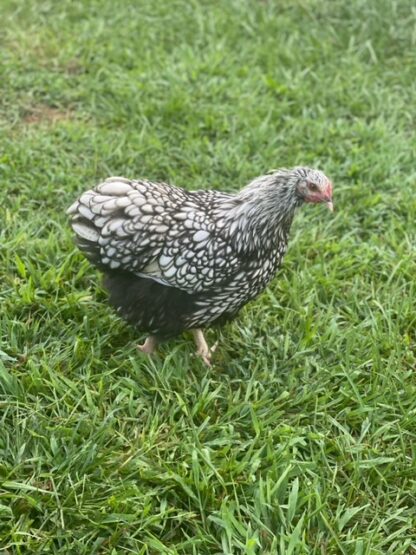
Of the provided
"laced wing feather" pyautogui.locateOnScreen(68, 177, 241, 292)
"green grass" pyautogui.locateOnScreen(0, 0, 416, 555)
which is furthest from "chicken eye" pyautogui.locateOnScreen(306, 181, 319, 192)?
"green grass" pyautogui.locateOnScreen(0, 0, 416, 555)

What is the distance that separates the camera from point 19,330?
9.66 ft

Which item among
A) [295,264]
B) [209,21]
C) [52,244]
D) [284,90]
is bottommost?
[295,264]

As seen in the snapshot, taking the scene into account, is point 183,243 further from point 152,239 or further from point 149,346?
point 149,346

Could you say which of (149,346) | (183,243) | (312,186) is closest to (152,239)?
(183,243)

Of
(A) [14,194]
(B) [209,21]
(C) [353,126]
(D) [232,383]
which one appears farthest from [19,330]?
(B) [209,21]

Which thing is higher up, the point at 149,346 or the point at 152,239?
the point at 152,239

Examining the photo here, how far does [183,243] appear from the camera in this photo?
107 inches

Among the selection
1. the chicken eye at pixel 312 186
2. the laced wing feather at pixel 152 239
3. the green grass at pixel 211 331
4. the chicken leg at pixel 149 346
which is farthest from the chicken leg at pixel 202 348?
the chicken eye at pixel 312 186

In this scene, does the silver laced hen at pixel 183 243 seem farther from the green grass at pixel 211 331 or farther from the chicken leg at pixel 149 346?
the green grass at pixel 211 331

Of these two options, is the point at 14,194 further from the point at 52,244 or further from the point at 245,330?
the point at 245,330

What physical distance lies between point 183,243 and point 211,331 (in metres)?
0.66

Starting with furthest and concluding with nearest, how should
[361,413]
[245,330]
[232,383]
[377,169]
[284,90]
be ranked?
1. [284,90]
2. [377,169]
3. [245,330]
4. [232,383]
5. [361,413]

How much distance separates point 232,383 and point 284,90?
2.88 meters

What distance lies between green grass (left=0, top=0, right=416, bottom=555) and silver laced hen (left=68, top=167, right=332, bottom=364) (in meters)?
0.30
